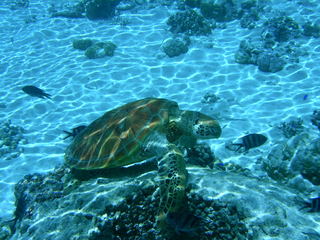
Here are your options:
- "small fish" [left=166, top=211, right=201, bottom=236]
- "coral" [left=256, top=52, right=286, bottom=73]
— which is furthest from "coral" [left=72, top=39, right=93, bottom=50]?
"small fish" [left=166, top=211, right=201, bottom=236]

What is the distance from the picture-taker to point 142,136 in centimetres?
394

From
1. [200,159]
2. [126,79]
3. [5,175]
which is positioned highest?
[200,159]

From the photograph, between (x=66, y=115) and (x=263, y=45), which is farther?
(x=263, y=45)

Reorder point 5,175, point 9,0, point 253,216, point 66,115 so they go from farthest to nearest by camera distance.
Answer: point 9,0 → point 66,115 → point 5,175 → point 253,216

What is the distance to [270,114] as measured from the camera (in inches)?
293

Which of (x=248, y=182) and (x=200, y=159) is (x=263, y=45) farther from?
(x=248, y=182)

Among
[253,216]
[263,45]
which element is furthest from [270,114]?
[253,216]

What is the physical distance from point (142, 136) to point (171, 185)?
119 centimetres

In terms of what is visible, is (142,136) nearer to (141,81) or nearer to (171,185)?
(171,185)

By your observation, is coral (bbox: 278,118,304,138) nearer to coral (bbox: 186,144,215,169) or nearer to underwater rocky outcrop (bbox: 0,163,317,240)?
coral (bbox: 186,144,215,169)

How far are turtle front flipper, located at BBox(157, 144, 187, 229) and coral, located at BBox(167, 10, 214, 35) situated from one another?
33.5 feet

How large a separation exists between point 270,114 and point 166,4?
35.5 ft

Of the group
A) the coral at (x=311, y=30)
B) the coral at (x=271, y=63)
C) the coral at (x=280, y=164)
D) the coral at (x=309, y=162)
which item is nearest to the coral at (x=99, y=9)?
the coral at (x=271, y=63)

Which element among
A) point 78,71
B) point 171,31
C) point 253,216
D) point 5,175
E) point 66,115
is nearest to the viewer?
point 253,216
